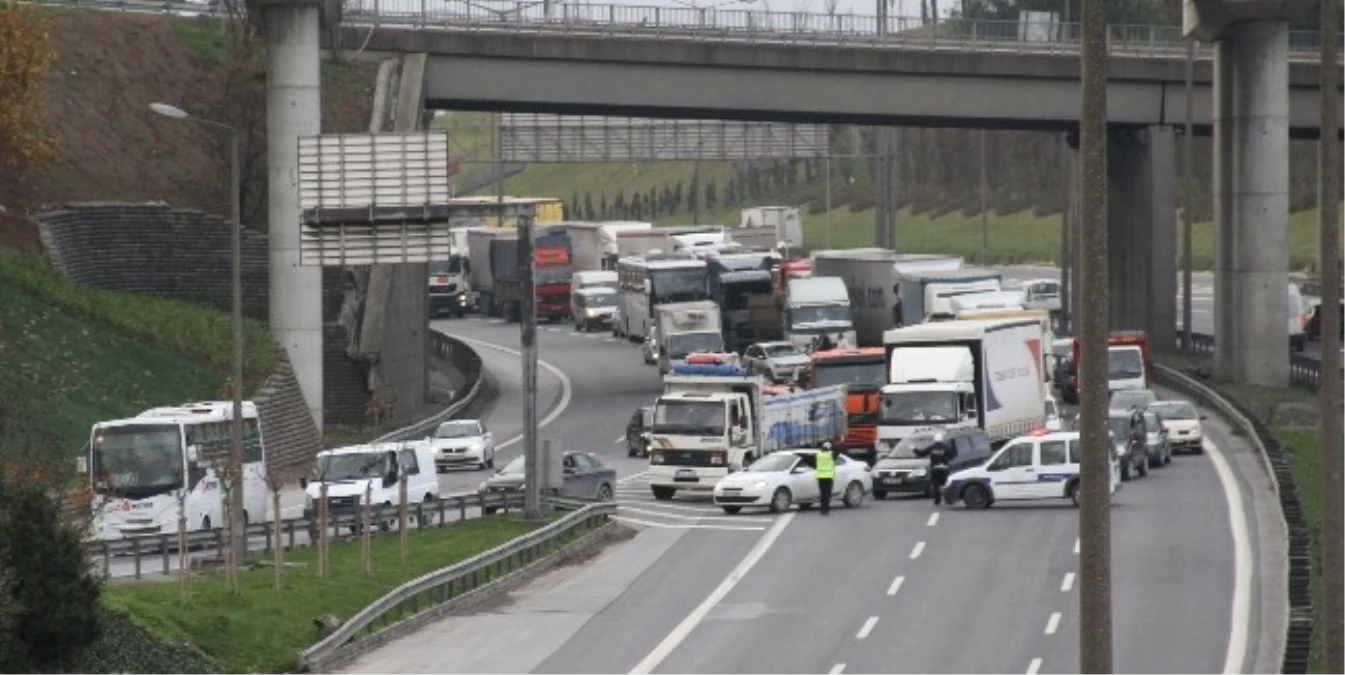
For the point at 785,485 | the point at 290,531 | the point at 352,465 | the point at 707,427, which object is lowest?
the point at 290,531

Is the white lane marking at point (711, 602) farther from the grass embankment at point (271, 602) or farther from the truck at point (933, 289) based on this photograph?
the truck at point (933, 289)

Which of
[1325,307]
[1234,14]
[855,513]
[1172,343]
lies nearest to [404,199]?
[855,513]

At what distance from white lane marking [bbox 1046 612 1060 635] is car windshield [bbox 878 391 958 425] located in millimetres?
22586

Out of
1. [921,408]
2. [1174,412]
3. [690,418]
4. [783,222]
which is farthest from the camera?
[783,222]

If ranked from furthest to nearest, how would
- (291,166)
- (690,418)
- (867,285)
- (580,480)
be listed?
(867,285) → (291,166) → (690,418) → (580,480)

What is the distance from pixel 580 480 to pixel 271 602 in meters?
20.2

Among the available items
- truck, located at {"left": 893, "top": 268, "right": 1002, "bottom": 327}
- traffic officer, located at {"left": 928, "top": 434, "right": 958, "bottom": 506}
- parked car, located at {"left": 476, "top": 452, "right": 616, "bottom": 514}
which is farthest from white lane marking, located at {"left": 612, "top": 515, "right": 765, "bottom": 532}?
truck, located at {"left": 893, "top": 268, "right": 1002, "bottom": 327}

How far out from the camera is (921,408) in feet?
215

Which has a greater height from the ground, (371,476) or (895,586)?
(371,476)

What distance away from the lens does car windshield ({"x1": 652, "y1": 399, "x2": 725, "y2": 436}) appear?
62.6 m

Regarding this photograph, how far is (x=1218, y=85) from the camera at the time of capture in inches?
3538

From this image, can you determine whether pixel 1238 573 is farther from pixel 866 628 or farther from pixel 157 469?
pixel 157 469

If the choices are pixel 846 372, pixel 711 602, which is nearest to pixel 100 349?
pixel 846 372

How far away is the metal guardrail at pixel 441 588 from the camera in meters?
39.0
